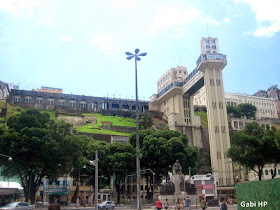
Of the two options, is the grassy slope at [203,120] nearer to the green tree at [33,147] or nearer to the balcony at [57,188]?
the balcony at [57,188]

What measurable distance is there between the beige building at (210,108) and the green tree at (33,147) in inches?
1483

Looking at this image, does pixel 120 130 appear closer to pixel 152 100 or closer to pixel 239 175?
pixel 152 100

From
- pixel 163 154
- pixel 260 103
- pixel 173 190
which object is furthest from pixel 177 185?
pixel 260 103

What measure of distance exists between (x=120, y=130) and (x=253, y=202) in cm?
7300

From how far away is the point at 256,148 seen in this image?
44.3 metres

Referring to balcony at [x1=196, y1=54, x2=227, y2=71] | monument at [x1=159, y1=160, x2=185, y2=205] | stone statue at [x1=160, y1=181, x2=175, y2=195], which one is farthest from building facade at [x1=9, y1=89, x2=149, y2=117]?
monument at [x1=159, y1=160, x2=185, y2=205]

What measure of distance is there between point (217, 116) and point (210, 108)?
100 inches

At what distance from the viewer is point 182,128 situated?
8681cm

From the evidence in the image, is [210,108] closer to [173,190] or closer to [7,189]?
[173,190]

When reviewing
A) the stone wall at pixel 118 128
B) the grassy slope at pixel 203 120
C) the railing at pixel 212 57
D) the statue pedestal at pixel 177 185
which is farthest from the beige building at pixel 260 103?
the statue pedestal at pixel 177 185

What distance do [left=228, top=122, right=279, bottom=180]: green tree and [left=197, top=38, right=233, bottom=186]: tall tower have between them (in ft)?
55.9

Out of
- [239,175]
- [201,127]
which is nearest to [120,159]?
[239,175]

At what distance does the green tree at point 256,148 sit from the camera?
43.9 metres

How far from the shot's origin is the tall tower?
63281 mm
